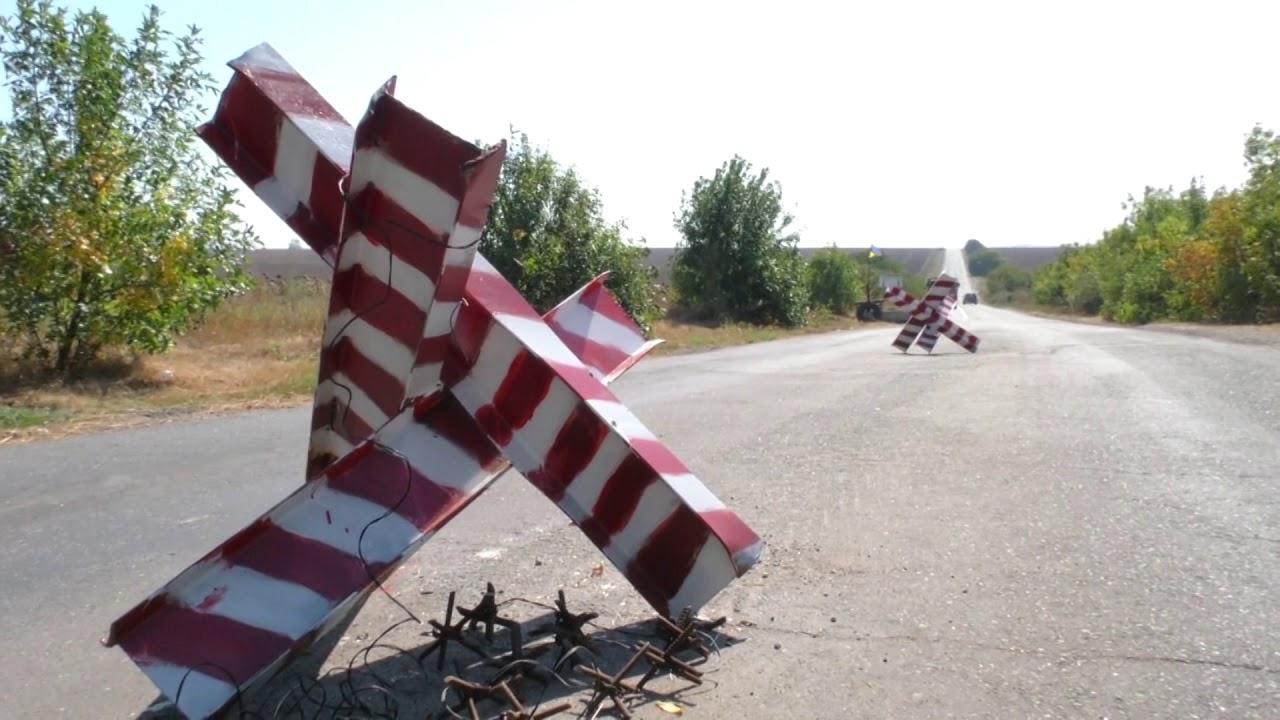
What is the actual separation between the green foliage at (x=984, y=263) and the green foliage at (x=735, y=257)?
128 m

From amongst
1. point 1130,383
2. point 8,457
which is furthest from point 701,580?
point 1130,383

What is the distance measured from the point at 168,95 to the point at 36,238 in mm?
2655

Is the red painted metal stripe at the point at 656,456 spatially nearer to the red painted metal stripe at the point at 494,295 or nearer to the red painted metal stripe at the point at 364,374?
the red painted metal stripe at the point at 494,295

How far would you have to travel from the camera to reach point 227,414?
1123 centimetres

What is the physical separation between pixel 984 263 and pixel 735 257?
139 m

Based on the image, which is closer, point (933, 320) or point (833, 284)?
point (933, 320)

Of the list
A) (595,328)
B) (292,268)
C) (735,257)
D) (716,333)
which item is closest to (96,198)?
(595,328)

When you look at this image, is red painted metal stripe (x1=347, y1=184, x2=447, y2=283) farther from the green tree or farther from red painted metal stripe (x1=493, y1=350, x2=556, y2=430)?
the green tree

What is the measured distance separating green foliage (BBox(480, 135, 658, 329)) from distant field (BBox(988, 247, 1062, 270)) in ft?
446

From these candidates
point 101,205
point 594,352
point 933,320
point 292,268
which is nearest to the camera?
point 594,352

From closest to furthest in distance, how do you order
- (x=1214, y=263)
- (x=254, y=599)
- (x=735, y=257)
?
(x=254, y=599) < (x=1214, y=263) < (x=735, y=257)

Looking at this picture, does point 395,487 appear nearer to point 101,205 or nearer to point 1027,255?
point 101,205

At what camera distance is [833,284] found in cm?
5831

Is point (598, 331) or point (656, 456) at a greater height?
point (598, 331)
